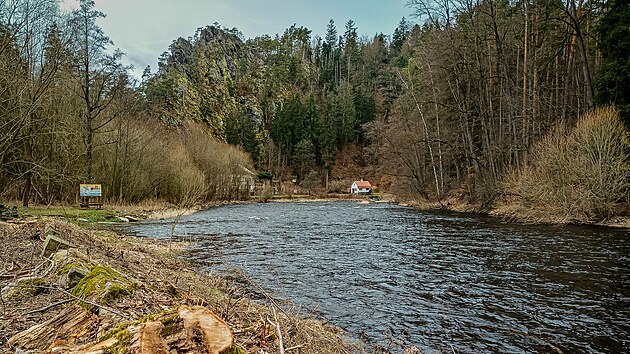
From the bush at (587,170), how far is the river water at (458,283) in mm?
2113

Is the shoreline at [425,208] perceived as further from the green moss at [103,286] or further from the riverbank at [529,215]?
the green moss at [103,286]

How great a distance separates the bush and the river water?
2.11 meters

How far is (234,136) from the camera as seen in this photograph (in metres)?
81.7

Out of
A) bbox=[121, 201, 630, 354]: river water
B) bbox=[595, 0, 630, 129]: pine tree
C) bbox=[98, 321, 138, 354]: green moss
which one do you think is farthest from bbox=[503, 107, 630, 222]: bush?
bbox=[98, 321, 138, 354]: green moss

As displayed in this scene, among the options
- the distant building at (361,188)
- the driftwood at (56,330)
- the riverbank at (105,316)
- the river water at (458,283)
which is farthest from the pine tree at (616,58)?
the distant building at (361,188)

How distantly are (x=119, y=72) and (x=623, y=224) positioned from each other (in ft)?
92.1

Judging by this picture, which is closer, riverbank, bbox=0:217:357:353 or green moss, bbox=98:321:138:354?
green moss, bbox=98:321:138:354

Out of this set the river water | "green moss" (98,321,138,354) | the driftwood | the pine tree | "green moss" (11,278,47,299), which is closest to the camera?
"green moss" (98,321,138,354)

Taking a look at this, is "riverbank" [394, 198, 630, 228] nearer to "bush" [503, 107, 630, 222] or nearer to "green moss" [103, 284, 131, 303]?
"bush" [503, 107, 630, 222]

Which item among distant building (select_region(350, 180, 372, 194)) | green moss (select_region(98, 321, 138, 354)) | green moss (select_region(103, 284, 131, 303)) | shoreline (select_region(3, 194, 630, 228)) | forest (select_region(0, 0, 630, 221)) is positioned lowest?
shoreline (select_region(3, 194, 630, 228))

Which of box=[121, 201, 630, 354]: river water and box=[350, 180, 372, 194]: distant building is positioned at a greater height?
box=[350, 180, 372, 194]: distant building

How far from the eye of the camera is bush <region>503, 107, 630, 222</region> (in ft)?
59.7

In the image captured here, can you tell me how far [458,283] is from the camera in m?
9.38

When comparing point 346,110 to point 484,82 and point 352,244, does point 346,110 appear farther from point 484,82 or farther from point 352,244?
point 352,244
